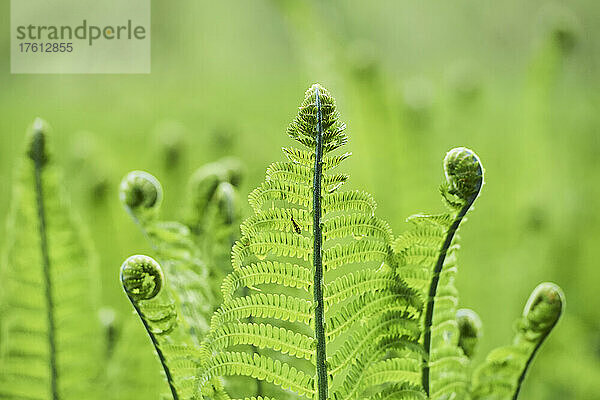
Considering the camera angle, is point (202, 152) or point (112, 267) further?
point (202, 152)

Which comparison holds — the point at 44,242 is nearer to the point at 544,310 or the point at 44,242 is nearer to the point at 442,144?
the point at 544,310

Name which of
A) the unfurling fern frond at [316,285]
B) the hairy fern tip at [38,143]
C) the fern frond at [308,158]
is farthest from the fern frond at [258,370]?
the hairy fern tip at [38,143]

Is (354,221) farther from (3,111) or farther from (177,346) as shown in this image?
(3,111)

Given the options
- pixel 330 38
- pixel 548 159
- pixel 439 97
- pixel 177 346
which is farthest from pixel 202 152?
pixel 177 346

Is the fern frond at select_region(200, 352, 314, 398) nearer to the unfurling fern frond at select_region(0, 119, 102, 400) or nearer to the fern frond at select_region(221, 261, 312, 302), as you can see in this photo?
the fern frond at select_region(221, 261, 312, 302)

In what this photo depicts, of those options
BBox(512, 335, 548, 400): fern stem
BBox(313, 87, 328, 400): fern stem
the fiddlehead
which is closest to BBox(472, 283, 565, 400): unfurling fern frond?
BBox(512, 335, 548, 400): fern stem

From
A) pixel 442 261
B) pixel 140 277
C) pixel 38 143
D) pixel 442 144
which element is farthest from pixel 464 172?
pixel 442 144

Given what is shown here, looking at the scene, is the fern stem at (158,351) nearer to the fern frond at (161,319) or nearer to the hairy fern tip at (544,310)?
the fern frond at (161,319)
